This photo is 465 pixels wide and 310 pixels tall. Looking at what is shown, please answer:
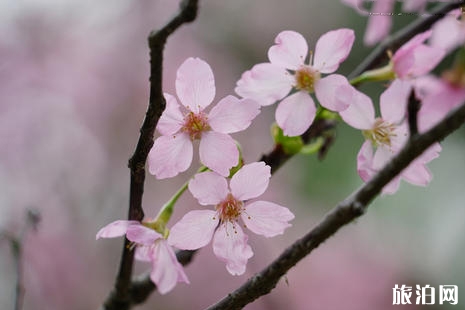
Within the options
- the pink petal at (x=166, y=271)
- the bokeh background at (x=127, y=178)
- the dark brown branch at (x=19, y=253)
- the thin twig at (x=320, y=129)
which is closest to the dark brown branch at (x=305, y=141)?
the thin twig at (x=320, y=129)

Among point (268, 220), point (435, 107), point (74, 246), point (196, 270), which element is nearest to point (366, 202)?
point (268, 220)

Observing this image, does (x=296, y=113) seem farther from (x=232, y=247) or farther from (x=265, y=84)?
(x=232, y=247)

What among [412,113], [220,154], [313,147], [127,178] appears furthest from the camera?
[127,178]

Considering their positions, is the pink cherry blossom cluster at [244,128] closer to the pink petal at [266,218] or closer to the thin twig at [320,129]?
the pink petal at [266,218]

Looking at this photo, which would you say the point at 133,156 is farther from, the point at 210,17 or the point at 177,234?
the point at 210,17

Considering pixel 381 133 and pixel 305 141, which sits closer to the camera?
pixel 381 133

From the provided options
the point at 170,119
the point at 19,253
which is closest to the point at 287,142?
the point at 170,119
